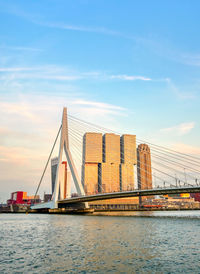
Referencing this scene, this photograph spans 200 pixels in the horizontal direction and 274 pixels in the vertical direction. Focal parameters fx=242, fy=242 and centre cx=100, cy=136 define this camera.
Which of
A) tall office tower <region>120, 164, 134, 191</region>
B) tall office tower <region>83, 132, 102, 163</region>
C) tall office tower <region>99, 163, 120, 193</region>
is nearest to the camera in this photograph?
tall office tower <region>83, 132, 102, 163</region>

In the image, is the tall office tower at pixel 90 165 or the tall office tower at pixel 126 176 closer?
the tall office tower at pixel 90 165

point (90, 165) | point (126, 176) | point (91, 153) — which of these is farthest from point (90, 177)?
point (126, 176)

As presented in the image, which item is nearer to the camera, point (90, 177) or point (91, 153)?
point (91, 153)

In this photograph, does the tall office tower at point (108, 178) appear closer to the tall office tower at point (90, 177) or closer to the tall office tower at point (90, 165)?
the tall office tower at point (90, 177)

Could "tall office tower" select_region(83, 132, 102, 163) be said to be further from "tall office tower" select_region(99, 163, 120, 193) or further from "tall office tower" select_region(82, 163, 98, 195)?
"tall office tower" select_region(99, 163, 120, 193)

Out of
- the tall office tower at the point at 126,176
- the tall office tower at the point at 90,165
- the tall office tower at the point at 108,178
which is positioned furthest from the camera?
the tall office tower at the point at 126,176

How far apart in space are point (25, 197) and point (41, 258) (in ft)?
624

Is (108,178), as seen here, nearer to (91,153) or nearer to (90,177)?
(90,177)

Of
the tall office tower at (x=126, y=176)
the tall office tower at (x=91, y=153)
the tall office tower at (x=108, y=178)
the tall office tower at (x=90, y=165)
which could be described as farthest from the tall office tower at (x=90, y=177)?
the tall office tower at (x=126, y=176)

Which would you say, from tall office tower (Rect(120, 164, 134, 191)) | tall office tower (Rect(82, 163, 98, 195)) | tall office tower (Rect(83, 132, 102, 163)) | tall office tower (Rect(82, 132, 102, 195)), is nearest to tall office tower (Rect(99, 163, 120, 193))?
tall office tower (Rect(120, 164, 134, 191))

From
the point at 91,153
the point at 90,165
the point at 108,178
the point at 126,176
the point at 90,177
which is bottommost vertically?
the point at 108,178

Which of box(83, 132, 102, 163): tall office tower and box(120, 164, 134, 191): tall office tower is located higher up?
box(83, 132, 102, 163): tall office tower

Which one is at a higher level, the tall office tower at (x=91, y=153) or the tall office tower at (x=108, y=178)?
the tall office tower at (x=91, y=153)

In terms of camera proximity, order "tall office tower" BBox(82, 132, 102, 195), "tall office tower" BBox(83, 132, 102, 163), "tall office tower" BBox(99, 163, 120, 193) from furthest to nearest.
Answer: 1. "tall office tower" BBox(99, 163, 120, 193)
2. "tall office tower" BBox(82, 132, 102, 195)
3. "tall office tower" BBox(83, 132, 102, 163)
